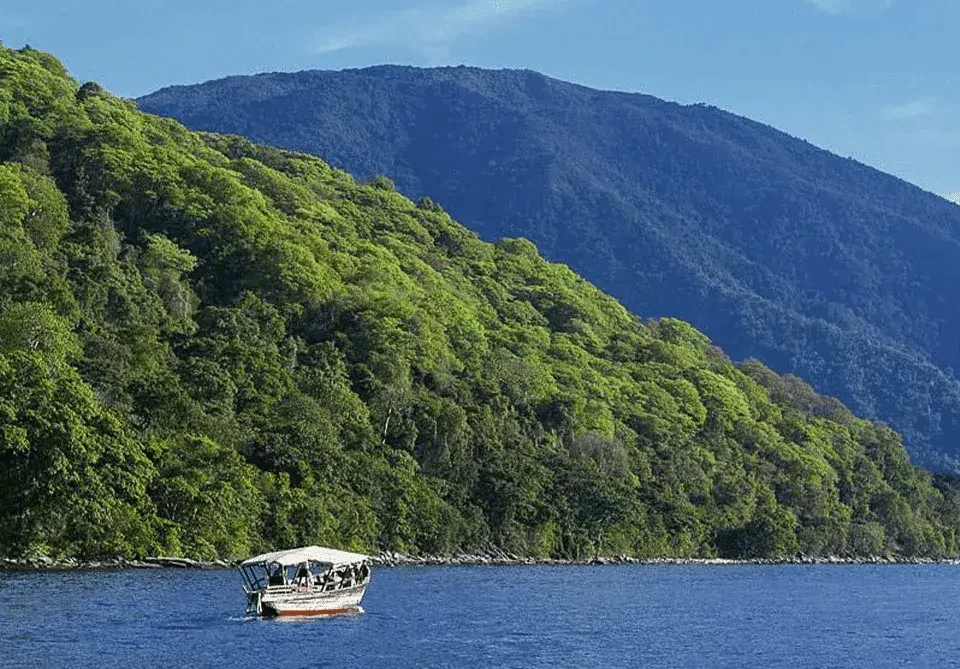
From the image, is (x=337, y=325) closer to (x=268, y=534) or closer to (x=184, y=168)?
(x=184, y=168)

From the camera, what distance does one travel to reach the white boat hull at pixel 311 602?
71.3m

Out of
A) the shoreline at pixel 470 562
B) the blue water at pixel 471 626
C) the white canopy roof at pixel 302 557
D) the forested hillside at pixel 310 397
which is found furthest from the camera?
the forested hillside at pixel 310 397

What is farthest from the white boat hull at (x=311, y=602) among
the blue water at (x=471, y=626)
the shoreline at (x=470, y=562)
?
the shoreline at (x=470, y=562)

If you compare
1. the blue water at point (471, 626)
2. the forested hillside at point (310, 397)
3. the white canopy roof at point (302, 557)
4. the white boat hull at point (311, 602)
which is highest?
the forested hillside at point (310, 397)

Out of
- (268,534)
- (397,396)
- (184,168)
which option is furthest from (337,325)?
(268,534)

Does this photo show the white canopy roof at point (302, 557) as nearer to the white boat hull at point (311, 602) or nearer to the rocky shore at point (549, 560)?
the white boat hull at point (311, 602)

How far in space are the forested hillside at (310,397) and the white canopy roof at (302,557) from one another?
24.4m

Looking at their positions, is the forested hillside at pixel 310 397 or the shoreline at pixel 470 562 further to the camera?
the forested hillside at pixel 310 397

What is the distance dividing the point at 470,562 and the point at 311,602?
57848 mm

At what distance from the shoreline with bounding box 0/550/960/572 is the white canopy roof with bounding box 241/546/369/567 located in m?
24.5

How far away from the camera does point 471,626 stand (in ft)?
232

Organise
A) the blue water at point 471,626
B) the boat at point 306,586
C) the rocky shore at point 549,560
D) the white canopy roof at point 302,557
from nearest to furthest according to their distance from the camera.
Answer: the blue water at point 471,626 → the white canopy roof at point 302,557 → the boat at point 306,586 → the rocky shore at point 549,560

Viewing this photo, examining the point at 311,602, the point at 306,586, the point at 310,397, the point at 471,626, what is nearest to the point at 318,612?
the point at 311,602

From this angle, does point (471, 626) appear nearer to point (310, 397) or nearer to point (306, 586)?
point (306, 586)
